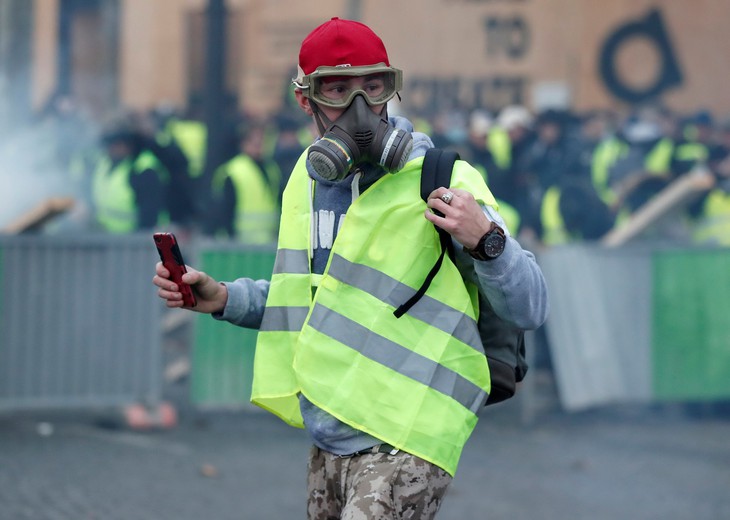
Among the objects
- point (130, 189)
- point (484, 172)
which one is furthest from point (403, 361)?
point (484, 172)

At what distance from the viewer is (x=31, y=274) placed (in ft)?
25.7

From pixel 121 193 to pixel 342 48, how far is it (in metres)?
8.02

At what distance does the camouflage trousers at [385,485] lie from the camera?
3.03 m

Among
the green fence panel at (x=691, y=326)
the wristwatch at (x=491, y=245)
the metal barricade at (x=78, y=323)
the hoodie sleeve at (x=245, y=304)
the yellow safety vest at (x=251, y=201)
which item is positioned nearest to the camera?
the wristwatch at (x=491, y=245)

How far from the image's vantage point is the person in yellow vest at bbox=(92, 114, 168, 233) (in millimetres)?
10641

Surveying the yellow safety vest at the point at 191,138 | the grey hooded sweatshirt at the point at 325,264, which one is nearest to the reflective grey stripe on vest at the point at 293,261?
the grey hooded sweatshirt at the point at 325,264

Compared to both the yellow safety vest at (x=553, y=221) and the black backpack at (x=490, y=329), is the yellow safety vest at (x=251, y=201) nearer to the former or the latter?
the yellow safety vest at (x=553, y=221)

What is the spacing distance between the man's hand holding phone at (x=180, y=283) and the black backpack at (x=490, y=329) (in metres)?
0.53

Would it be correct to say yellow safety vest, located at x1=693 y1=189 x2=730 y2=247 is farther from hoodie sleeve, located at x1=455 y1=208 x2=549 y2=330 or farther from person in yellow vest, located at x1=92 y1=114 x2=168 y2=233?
hoodie sleeve, located at x1=455 y1=208 x2=549 y2=330

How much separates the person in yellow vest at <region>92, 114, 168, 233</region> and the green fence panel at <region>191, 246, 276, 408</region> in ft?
7.54

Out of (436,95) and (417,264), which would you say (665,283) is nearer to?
(417,264)

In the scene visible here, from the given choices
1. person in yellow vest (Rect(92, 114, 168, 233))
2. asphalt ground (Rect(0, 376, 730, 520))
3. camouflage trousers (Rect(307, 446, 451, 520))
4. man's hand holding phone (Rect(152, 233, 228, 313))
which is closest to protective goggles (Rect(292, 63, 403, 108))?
man's hand holding phone (Rect(152, 233, 228, 313))

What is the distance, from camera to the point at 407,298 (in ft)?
10.2

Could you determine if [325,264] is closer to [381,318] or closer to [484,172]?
[381,318]
